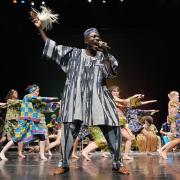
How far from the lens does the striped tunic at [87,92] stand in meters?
3.96

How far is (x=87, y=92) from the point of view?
402cm

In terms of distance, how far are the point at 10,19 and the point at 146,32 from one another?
4.62 meters

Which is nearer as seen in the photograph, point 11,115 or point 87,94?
point 87,94

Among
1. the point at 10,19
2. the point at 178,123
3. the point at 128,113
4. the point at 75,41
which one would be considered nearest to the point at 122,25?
the point at 75,41

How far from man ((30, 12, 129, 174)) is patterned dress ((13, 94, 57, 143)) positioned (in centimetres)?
330

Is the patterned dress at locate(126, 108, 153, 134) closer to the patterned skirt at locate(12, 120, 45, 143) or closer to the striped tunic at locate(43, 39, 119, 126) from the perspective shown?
the patterned skirt at locate(12, 120, 45, 143)

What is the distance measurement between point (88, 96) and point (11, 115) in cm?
522

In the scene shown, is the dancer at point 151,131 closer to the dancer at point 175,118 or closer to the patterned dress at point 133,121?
the patterned dress at point 133,121

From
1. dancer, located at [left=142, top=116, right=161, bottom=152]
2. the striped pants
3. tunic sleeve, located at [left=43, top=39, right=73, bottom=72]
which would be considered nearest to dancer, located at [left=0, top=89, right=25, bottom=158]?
dancer, located at [left=142, top=116, right=161, bottom=152]

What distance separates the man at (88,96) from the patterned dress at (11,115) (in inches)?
184

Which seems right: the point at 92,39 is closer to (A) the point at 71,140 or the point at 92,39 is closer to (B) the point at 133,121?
(A) the point at 71,140

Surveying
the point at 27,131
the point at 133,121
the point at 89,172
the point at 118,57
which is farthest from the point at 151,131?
the point at 89,172

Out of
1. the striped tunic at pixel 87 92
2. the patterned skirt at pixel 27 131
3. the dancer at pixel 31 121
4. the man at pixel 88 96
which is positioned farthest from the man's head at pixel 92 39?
the patterned skirt at pixel 27 131

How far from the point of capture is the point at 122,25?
13.2 metres
